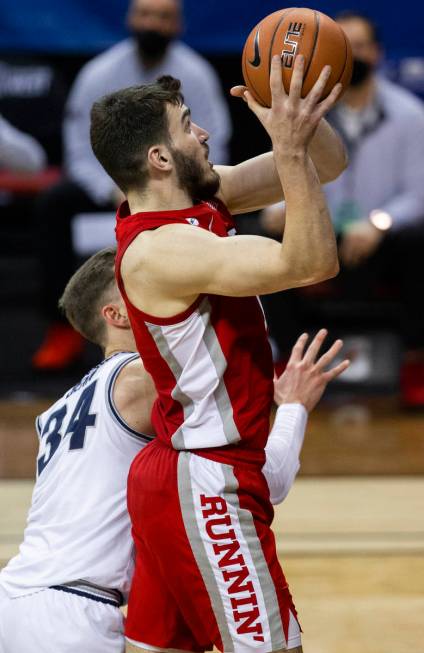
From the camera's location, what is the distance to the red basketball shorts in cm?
278

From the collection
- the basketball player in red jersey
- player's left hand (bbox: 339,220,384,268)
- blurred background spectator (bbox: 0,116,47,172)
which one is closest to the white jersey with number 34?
the basketball player in red jersey

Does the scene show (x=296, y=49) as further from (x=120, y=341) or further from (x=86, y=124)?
(x=86, y=124)

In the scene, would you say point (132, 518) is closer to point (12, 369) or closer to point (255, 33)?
point (255, 33)

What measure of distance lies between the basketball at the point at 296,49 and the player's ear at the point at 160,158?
247 mm

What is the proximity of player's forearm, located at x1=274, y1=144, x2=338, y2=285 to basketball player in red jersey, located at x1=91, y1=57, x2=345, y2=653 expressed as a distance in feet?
0.62

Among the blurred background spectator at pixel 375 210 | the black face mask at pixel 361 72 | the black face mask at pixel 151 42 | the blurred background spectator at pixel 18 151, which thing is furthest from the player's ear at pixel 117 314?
the blurred background spectator at pixel 18 151

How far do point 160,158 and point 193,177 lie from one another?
92 millimetres

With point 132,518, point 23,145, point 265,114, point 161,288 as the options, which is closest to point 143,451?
point 132,518

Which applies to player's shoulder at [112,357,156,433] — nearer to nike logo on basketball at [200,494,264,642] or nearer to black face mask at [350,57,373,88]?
nike logo on basketball at [200,494,264,642]

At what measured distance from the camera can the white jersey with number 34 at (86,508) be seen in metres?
2.99

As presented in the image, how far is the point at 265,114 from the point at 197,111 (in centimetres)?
508

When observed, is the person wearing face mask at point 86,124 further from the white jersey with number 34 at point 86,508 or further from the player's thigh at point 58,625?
the player's thigh at point 58,625

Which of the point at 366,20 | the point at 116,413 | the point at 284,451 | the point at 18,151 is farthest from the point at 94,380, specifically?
the point at 18,151

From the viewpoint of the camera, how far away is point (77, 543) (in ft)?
9.84
